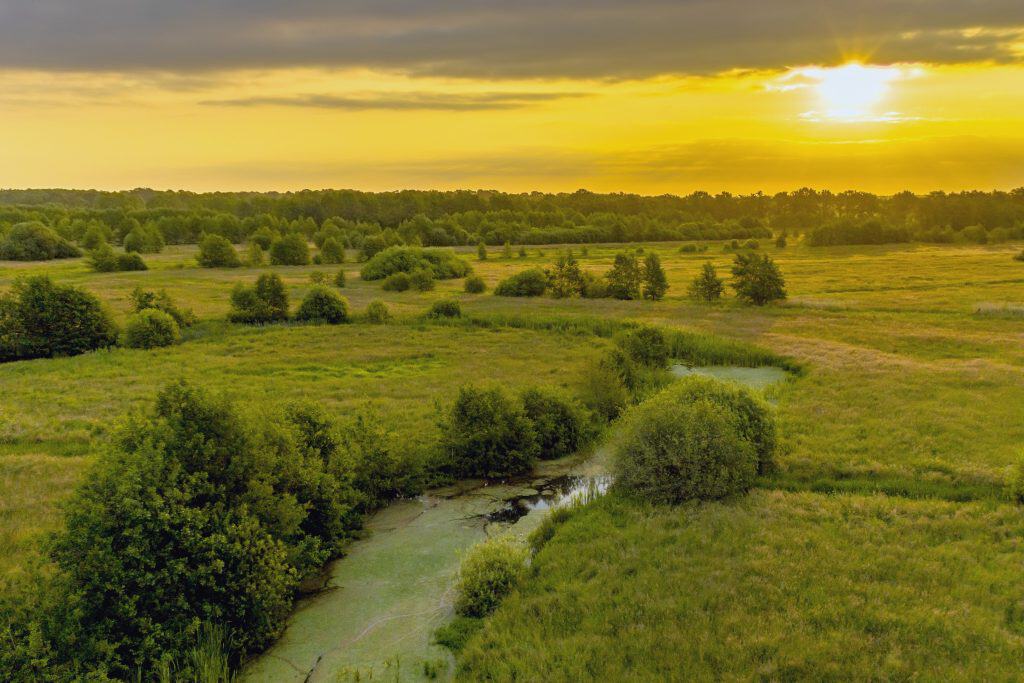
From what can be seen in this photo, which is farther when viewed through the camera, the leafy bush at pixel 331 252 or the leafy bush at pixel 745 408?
the leafy bush at pixel 331 252

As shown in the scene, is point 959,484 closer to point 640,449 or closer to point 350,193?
point 640,449

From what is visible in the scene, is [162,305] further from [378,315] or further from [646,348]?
[646,348]

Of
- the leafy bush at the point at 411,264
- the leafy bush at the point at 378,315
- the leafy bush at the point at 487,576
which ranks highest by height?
the leafy bush at the point at 411,264

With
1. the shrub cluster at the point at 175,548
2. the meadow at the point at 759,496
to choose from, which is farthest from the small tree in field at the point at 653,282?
the shrub cluster at the point at 175,548

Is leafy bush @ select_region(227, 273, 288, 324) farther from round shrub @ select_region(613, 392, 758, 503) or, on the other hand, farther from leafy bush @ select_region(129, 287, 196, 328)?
round shrub @ select_region(613, 392, 758, 503)

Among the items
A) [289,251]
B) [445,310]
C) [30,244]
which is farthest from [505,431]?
[30,244]

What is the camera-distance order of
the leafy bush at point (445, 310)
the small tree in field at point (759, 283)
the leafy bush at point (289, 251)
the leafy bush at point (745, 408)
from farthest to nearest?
the leafy bush at point (289, 251), the small tree in field at point (759, 283), the leafy bush at point (445, 310), the leafy bush at point (745, 408)

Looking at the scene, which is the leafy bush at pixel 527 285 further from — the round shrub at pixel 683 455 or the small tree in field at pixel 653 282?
the round shrub at pixel 683 455
